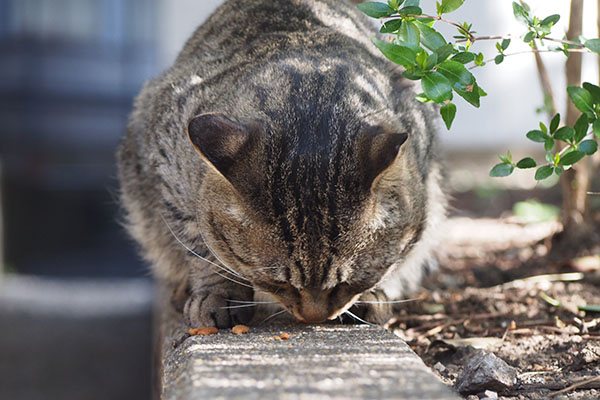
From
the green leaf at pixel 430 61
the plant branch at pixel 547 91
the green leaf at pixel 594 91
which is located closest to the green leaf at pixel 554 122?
the green leaf at pixel 594 91

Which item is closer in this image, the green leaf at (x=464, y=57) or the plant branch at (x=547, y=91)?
the green leaf at (x=464, y=57)

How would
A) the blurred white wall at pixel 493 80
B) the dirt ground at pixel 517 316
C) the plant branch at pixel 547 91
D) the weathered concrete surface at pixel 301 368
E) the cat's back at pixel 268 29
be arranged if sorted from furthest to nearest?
the blurred white wall at pixel 493 80 → the plant branch at pixel 547 91 → the cat's back at pixel 268 29 → the dirt ground at pixel 517 316 → the weathered concrete surface at pixel 301 368

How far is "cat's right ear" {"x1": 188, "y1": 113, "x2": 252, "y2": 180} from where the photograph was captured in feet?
6.60

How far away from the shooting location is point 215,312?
96.0 inches

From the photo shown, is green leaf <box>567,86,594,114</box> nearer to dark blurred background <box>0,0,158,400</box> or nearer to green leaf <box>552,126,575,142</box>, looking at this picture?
green leaf <box>552,126,575,142</box>

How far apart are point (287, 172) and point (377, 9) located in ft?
1.75

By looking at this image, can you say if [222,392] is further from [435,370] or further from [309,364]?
[435,370]

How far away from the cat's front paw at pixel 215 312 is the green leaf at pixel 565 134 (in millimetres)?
1168

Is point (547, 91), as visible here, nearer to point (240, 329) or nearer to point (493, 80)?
point (240, 329)

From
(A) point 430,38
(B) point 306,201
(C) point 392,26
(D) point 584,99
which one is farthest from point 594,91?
(B) point 306,201

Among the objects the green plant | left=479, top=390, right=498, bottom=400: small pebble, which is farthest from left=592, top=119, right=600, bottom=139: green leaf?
left=479, top=390, right=498, bottom=400: small pebble

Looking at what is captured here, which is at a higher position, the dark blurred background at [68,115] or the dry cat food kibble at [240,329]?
the dark blurred background at [68,115]

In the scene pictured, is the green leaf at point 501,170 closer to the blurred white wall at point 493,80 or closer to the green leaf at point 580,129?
the green leaf at point 580,129

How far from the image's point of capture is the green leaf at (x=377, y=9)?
202cm
